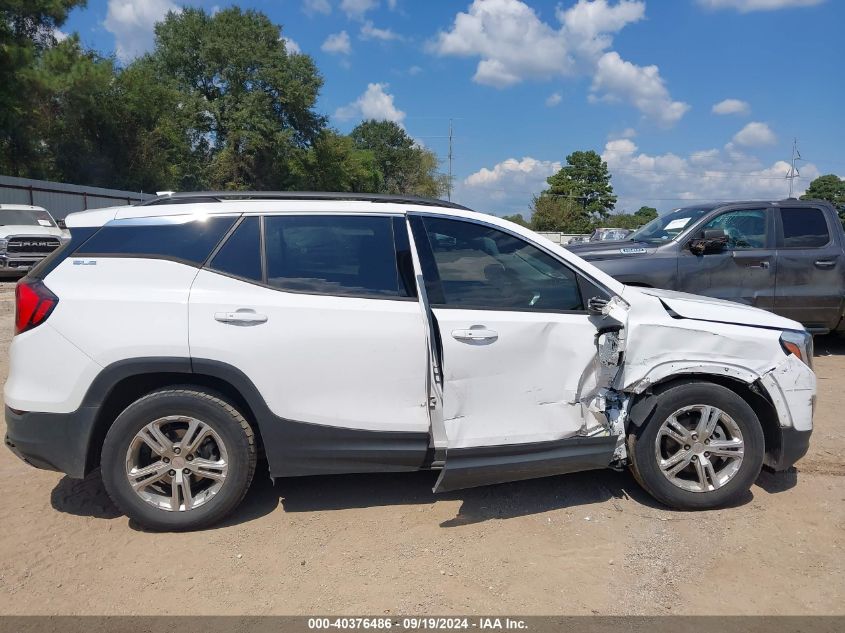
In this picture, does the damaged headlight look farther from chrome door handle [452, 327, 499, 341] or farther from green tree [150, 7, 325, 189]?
green tree [150, 7, 325, 189]

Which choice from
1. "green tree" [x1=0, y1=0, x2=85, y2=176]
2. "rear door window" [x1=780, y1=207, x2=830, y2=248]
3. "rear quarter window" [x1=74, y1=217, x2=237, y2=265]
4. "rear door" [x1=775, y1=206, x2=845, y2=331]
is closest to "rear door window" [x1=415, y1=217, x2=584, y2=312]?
"rear quarter window" [x1=74, y1=217, x2=237, y2=265]

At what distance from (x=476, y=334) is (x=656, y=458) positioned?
4.43 ft

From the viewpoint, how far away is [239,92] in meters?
44.0

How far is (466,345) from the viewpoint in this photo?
3660 millimetres

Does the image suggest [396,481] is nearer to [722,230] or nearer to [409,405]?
[409,405]

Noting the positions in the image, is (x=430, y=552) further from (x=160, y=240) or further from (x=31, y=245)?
(x=31, y=245)

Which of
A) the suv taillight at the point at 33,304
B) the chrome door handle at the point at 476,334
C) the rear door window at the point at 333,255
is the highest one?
the rear door window at the point at 333,255

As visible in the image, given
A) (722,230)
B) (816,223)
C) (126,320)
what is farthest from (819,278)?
(126,320)

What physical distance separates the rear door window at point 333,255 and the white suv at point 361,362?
12mm

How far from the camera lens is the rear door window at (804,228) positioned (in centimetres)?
788

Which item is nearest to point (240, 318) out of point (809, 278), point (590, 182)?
point (809, 278)

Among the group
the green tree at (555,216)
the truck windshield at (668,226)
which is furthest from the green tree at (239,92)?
the truck windshield at (668,226)

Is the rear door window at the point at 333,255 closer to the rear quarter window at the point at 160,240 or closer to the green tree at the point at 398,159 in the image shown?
the rear quarter window at the point at 160,240

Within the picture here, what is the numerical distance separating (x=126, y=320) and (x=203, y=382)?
1.76 feet
